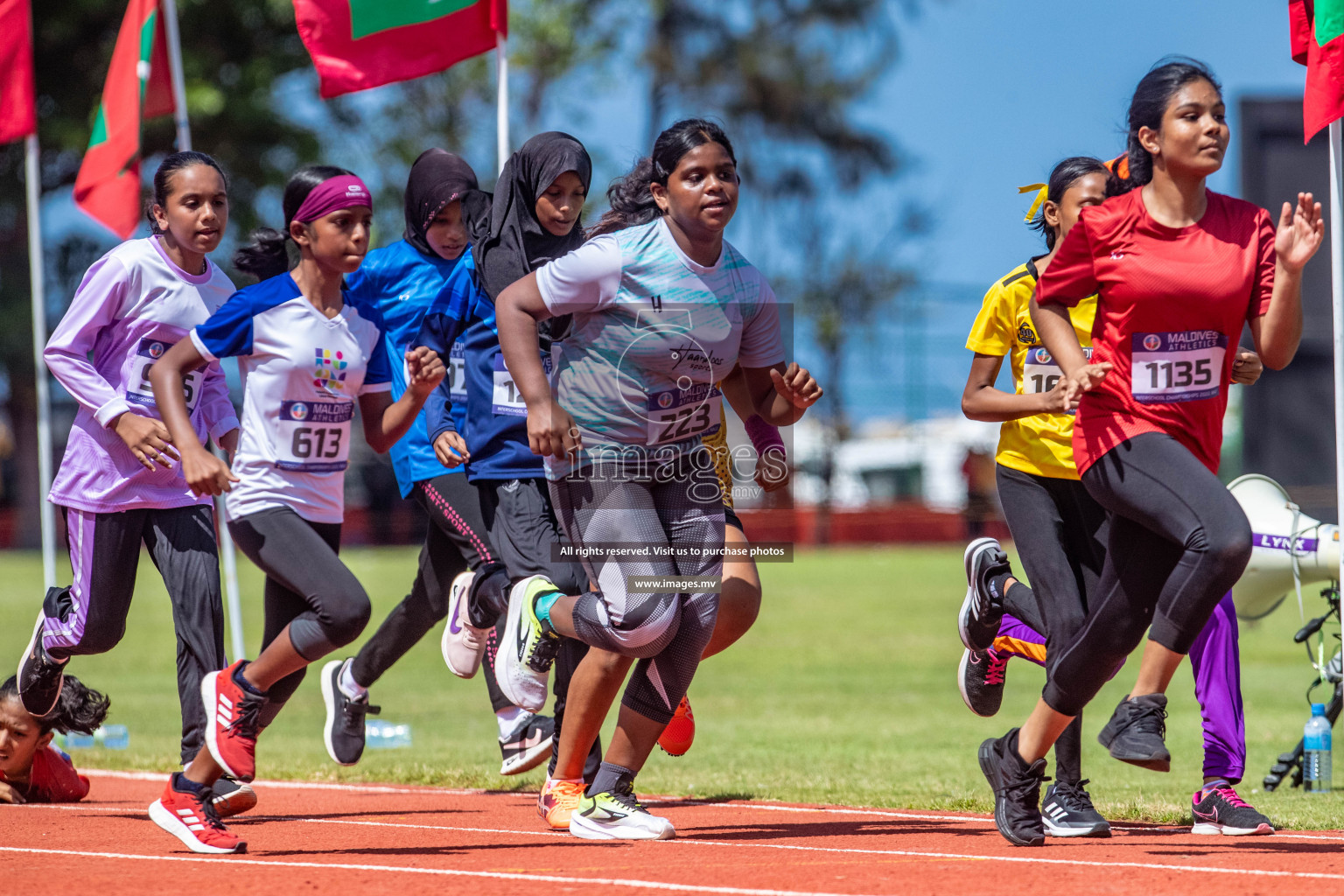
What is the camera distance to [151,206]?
6551mm

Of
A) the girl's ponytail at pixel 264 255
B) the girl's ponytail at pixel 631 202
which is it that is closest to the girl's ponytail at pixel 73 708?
the girl's ponytail at pixel 264 255

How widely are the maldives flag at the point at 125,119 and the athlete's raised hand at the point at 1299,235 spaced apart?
738 cm

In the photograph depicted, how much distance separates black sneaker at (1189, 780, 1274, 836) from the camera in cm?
590

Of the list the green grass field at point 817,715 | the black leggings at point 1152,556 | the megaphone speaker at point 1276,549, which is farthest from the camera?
the green grass field at point 817,715

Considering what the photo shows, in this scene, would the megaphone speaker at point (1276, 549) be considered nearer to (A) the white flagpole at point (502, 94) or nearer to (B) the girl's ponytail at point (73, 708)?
(A) the white flagpole at point (502, 94)

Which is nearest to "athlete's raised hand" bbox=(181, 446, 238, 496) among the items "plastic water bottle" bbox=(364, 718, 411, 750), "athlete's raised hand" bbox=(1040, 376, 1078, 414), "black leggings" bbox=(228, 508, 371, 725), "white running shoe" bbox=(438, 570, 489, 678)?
"black leggings" bbox=(228, 508, 371, 725)

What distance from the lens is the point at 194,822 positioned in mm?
5371

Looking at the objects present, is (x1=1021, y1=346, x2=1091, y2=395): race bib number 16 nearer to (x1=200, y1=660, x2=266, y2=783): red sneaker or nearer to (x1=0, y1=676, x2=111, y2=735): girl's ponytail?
(x1=200, y1=660, x2=266, y2=783): red sneaker

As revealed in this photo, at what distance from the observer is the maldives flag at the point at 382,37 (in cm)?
941

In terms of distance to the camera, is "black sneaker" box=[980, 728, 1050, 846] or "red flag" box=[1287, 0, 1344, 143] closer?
"black sneaker" box=[980, 728, 1050, 846]

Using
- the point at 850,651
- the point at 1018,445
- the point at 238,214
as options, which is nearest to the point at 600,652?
the point at 1018,445

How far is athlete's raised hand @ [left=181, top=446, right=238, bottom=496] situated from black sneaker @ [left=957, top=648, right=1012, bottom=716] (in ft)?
10.4

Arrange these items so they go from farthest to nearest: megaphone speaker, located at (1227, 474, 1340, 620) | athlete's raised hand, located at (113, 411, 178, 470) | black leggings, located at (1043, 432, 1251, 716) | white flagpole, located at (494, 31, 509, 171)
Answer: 1. white flagpole, located at (494, 31, 509, 171)
2. megaphone speaker, located at (1227, 474, 1340, 620)
3. athlete's raised hand, located at (113, 411, 178, 470)
4. black leggings, located at (1043, 432, 1251, 716)

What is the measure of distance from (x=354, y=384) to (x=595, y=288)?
3.72 feet
